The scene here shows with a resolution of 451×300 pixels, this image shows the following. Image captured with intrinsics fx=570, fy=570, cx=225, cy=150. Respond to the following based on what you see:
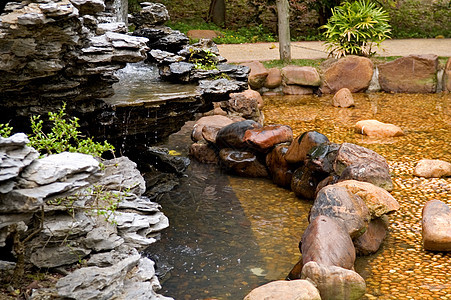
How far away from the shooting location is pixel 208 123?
10.2m

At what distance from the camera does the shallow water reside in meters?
5.50

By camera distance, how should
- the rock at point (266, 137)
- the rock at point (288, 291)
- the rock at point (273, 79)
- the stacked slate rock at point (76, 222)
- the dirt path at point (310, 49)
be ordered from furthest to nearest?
the dirt path at point (310, 49), the rock at point (273, 79), the rock at point (266, 137), the rock at point (288, 291), the stacked slate rock at point (76, 222)

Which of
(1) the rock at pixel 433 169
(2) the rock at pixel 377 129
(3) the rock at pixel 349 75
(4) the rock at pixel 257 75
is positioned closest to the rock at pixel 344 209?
(1) the rock at pixel 433 169

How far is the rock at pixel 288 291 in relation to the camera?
179 inches

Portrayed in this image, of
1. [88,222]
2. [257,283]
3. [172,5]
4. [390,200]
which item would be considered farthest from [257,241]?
[172,5]

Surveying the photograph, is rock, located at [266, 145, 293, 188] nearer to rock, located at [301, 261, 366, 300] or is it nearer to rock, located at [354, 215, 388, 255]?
rock, located at [354, 215, 388, 255]

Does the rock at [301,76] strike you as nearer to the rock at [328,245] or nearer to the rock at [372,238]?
the rock at [372,238]

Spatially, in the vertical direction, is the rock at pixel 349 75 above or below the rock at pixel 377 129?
above

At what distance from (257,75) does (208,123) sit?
143 inches

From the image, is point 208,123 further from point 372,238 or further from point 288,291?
point 288,291

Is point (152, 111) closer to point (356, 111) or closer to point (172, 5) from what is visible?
point (356, 111)

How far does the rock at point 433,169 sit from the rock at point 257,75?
5.98m

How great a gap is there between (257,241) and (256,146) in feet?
7.83

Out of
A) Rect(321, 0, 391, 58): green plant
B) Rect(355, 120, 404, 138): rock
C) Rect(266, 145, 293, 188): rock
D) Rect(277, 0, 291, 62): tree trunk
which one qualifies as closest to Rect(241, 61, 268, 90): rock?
Rect(277, 0, 291, 62): tree trunk
